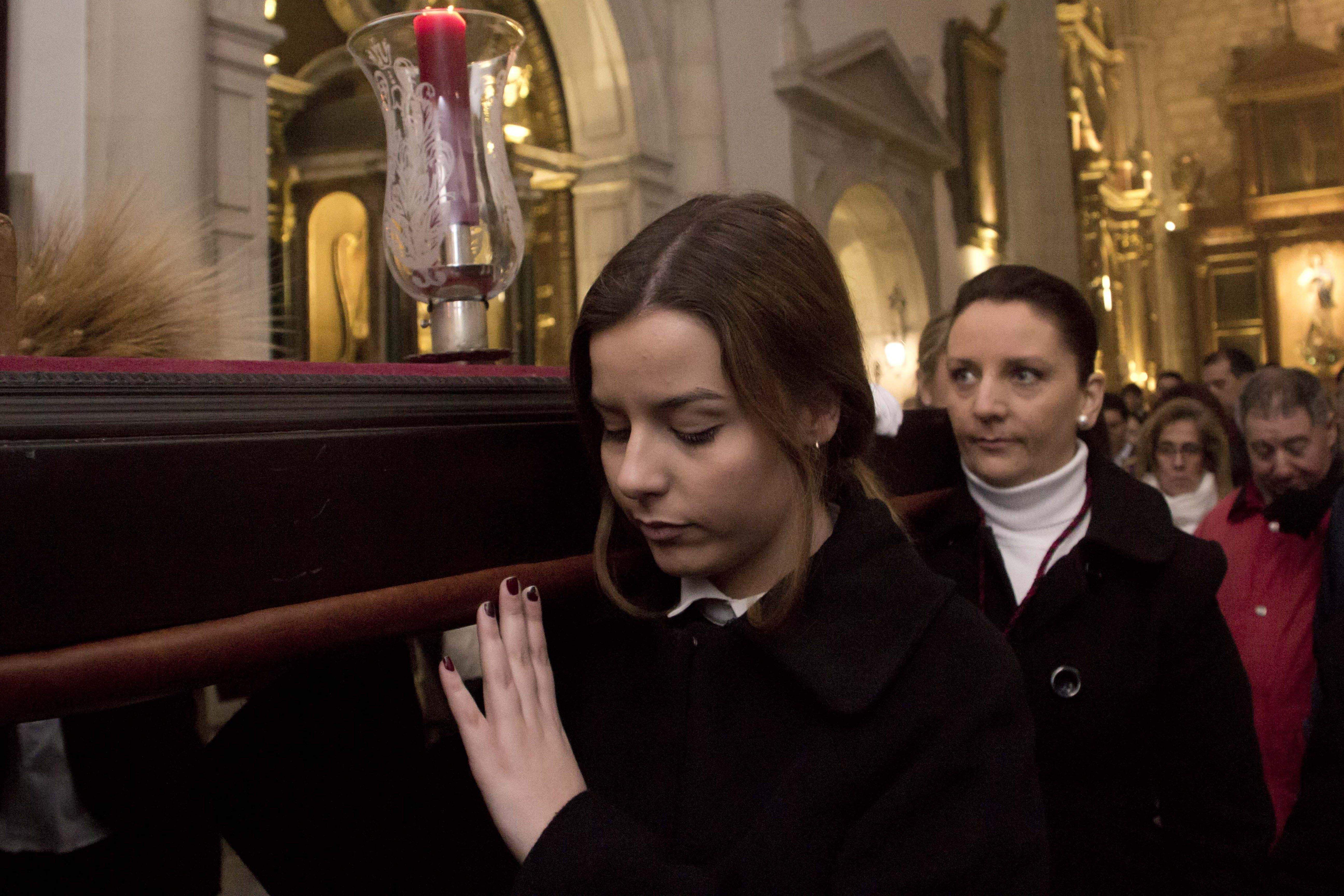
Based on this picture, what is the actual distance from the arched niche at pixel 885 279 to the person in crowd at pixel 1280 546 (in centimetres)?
608

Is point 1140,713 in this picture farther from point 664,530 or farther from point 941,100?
point 941,100

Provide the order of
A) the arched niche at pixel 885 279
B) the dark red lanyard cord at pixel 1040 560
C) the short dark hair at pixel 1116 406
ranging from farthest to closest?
the arched niche at pixel 885 279, the short dark hair at pixel 1116 406, the dark red lanyard cord at pixel 1040 560

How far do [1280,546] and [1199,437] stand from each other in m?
1.25

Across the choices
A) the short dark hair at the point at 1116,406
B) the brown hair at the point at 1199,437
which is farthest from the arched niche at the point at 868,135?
the brown hair at the point at 1199,437

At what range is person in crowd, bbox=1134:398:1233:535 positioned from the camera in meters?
4.08

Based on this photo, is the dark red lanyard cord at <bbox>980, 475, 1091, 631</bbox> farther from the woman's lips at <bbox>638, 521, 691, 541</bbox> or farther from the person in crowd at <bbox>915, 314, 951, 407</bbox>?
the woman's lips at <bbox>638, 521, 691, 541</bbox>

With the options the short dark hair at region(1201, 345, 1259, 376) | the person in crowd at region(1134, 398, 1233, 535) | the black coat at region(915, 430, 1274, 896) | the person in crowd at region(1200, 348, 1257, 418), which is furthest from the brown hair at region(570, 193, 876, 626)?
the short dark hair at region(1201, 345, 1259, 376)

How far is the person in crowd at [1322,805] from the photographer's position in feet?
4.60

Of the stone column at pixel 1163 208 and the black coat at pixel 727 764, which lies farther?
the stone column at pixel 1163 208

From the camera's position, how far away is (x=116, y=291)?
0.97 m

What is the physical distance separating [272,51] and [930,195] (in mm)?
6323

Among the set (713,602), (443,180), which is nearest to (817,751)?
(713,602)

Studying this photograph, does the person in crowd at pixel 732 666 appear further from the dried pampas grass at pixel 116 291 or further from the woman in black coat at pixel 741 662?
the dried pampas grass at pixel 116 291

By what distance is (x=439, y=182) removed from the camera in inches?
47.1
